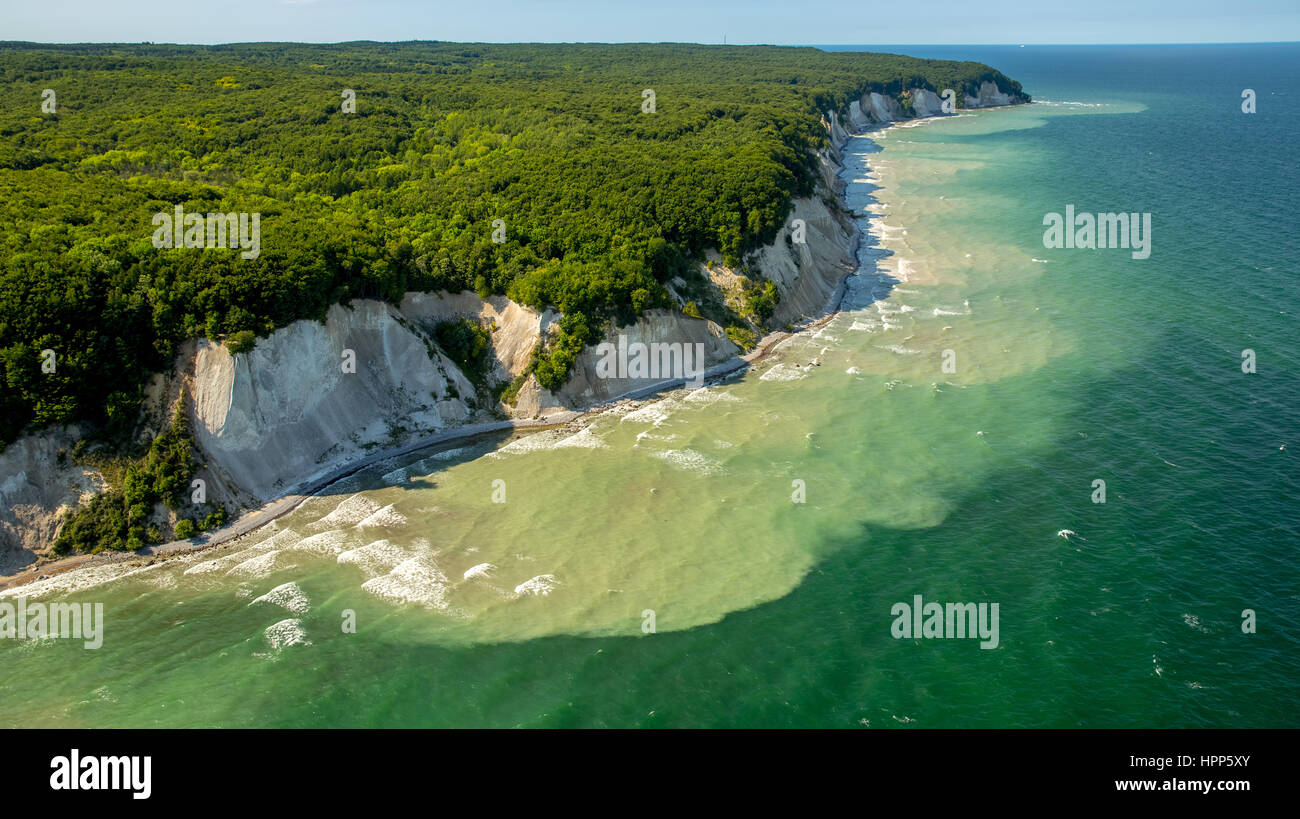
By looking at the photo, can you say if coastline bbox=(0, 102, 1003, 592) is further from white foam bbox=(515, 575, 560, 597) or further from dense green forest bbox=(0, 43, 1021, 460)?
white foam bbox=(515, 575, 560, 597)

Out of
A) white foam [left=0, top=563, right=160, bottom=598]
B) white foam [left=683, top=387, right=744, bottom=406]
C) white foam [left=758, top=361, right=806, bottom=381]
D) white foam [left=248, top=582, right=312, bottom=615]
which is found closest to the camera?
white foam [left=248, top=582, right=312, bottom=615]

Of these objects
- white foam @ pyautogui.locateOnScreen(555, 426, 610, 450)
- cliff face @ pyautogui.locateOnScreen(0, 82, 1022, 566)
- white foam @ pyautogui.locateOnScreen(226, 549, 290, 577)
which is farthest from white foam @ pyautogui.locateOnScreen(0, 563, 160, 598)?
white foam @ pyautogui.locateOnScreen(555, 426, 610, 450)

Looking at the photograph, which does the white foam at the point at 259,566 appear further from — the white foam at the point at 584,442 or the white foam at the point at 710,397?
the white foam at the point at 710,397

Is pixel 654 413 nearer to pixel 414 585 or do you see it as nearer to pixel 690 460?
pixel 690 460

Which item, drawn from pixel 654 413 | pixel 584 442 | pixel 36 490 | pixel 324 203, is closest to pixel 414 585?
pixel 584 442

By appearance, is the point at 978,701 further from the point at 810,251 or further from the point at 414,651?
the point at 810,251

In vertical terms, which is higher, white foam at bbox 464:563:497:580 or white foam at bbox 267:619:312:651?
white foam at bbox 464:563:497:580

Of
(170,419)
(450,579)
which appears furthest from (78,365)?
(450,579)
